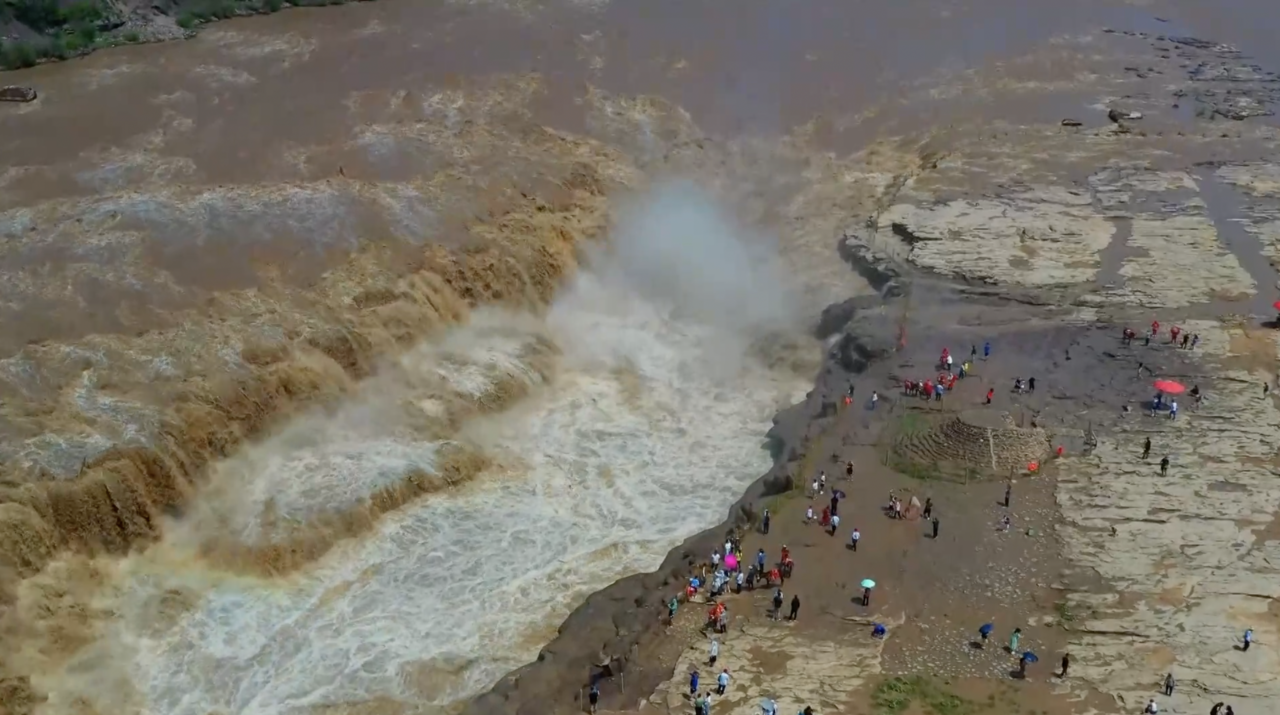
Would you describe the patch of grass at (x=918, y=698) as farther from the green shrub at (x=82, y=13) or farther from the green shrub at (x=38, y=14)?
the green shrub at (x=38, y=14)

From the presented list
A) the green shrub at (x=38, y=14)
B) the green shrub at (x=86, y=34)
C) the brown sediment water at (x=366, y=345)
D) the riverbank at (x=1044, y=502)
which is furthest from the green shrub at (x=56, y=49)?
the riverbank at (x=1044, y=502)

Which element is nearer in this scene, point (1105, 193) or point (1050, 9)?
point (1105, 193)

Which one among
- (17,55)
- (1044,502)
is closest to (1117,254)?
(1044,502)

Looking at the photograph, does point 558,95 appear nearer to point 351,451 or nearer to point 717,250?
point 717,250

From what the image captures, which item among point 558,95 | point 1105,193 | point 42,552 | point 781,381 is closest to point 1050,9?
point 1105,193

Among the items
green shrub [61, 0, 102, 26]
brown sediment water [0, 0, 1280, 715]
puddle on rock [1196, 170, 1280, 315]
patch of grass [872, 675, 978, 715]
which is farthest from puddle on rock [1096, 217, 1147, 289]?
green shrub [61, 0, 102, 26]

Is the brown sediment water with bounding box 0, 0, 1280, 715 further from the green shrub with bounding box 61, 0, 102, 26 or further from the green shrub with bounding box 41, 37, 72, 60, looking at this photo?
the green shrub with bounding box 61, 0, 102, 26

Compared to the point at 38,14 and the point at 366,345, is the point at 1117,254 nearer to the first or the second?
the point at 366,345
